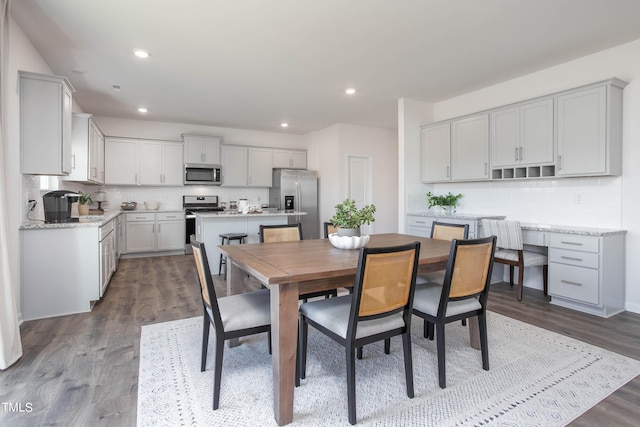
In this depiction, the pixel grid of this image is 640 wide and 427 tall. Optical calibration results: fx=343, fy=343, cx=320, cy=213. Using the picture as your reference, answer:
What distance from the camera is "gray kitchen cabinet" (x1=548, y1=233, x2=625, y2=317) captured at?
314 cm

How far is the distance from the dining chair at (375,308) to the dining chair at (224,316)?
31cm

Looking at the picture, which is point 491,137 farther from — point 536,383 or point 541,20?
point 536,383

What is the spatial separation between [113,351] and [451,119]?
15.2 ft

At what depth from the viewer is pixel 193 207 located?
682 cm

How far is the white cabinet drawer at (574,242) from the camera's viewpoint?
3.17 metres

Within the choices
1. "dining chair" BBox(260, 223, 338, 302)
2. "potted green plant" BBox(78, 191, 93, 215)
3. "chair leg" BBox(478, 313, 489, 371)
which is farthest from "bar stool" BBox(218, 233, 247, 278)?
"chair leg" BBox(478, 313, 489, 371)

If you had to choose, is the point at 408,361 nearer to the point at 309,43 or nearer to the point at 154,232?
the point at 309,43

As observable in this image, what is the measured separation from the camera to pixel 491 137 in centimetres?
429

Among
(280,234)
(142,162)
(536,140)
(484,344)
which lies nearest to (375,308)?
(484,344)

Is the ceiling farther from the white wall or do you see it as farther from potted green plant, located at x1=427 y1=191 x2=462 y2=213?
potted green plant, located at x1=427 y1=191 x2=462 y2=213

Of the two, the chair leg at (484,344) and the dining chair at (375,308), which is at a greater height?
the dining chair at (375,308)

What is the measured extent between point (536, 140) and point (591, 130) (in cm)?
53

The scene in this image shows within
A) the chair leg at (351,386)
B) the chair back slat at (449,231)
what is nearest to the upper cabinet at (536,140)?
the chair back slat at (449,231)

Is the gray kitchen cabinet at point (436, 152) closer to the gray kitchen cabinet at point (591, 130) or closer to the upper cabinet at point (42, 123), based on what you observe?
the gray kitchen cabinet at point (591, 130)
